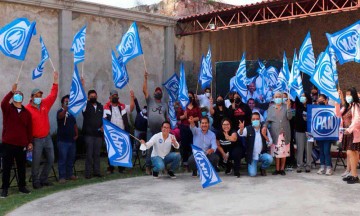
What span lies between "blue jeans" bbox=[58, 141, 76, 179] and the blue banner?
5.01m

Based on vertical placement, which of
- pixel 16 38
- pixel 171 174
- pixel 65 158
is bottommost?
pixel 171 174

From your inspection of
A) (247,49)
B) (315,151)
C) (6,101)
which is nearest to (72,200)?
(6,101)

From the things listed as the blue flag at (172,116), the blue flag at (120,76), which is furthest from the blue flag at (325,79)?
the blue flag at (120,76)

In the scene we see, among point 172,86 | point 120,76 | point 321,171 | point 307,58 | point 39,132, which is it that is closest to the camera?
point 39,132

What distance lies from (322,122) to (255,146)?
151 centimetres

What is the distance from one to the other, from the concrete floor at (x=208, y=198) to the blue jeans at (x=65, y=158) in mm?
926

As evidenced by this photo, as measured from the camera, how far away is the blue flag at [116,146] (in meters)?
8.03

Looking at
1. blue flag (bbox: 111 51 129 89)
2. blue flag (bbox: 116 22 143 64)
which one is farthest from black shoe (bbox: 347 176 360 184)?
blue flag (bbox: 111 51 129 89)

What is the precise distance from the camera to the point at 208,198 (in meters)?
7.20

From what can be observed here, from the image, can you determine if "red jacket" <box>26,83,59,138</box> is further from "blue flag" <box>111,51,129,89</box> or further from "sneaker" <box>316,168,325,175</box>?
"sneaker" <box>316,168,325,175</box>

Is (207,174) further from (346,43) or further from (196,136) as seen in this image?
(346,43)

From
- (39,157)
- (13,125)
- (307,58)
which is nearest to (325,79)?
(307,58)

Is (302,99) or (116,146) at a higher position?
(302,99)

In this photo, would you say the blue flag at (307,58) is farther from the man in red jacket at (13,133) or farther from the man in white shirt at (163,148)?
the man in red jacket at (13,133)
